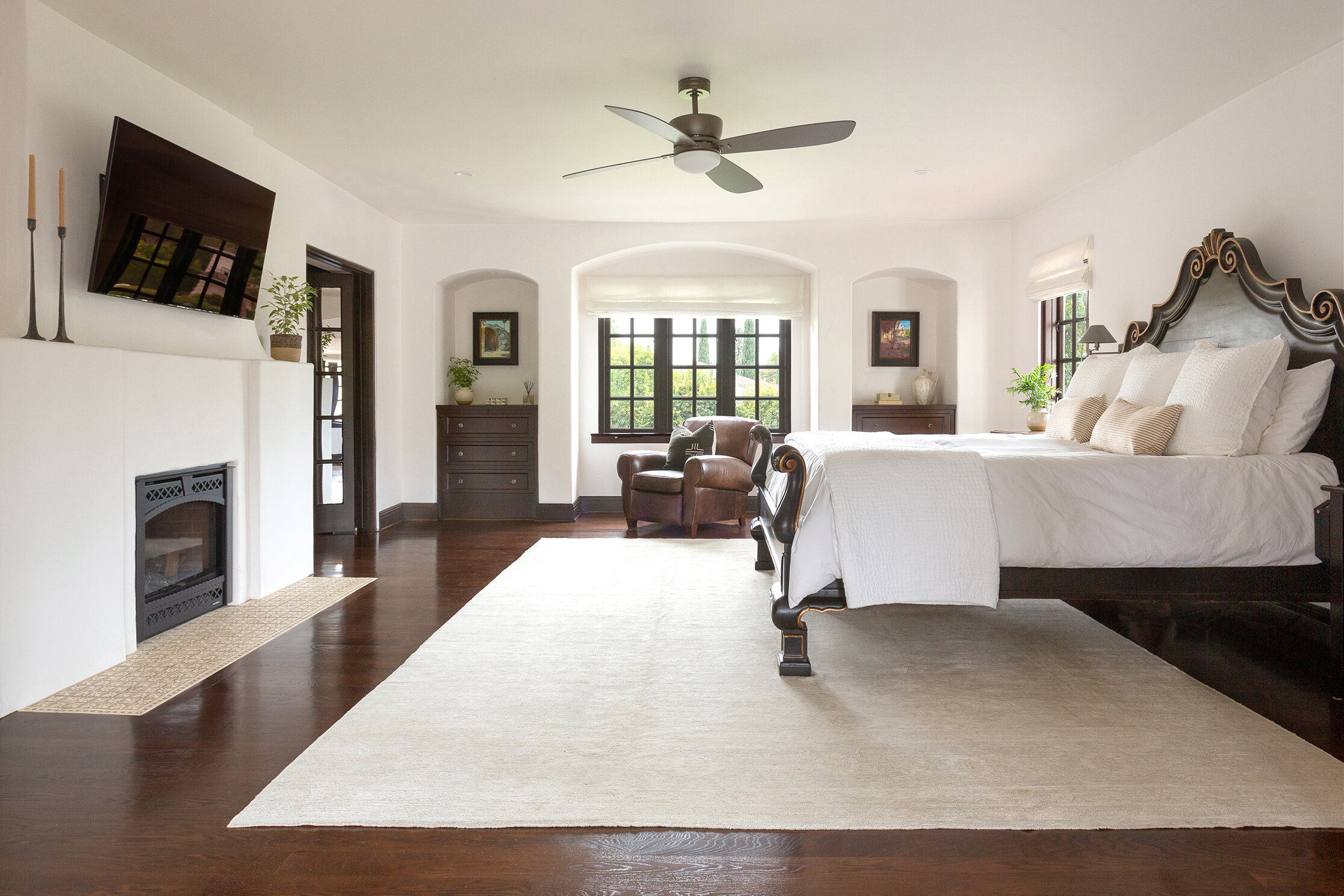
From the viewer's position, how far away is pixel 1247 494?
284cm

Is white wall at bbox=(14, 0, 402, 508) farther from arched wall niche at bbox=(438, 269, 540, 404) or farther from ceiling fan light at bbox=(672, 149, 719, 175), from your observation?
ceiling fan light at bbox=(672, 149, 719, 175)

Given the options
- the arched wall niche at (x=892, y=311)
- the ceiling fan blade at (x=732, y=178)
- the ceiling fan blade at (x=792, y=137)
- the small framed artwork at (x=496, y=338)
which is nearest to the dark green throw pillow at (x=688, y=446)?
the arched wall niche at (x=892, y=311)

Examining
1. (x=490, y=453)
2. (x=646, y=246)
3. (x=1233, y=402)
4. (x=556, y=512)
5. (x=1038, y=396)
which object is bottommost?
(x=556, y=512)

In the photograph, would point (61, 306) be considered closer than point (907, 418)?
Yes

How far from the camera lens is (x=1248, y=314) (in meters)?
3.61

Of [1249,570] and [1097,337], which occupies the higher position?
[1097,337]

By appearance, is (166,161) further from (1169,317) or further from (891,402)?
(891,402)

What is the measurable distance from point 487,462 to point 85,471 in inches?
158

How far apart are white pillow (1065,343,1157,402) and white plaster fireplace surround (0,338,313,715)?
4435mm

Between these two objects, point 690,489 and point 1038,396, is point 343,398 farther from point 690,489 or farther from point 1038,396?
point 1038,396

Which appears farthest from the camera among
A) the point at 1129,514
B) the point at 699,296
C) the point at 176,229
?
the point at 699,296

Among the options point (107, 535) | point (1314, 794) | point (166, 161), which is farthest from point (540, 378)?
point (1314, 794)

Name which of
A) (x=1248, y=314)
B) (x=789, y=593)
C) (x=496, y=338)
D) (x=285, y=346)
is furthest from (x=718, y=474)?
(x=1248, y=314)

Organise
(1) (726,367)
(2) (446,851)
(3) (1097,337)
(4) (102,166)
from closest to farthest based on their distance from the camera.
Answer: (2) (446,851) → (4) (102,166) → (3) (1097,337) → (1) (726,367)
